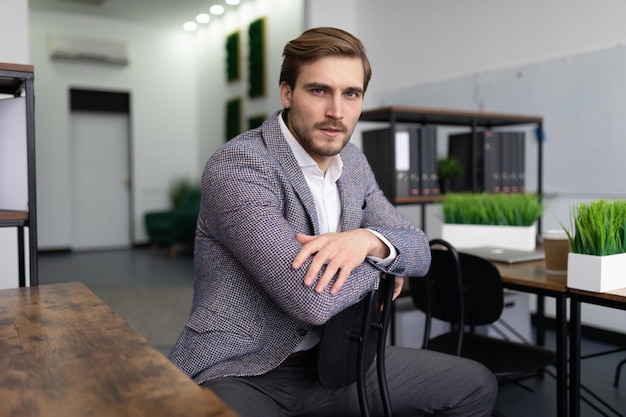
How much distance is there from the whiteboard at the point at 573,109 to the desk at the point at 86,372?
3.45 metres

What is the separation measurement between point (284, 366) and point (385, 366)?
0.26 meters

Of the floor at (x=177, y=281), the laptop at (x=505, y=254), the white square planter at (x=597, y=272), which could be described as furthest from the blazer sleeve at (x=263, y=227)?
the floor at (x=177, y=281)

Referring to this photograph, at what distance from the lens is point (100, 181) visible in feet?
29.5

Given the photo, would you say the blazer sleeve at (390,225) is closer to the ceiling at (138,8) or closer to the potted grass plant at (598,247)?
the potted grass plant at (598,247)

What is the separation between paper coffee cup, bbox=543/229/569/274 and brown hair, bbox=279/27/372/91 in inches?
35.8

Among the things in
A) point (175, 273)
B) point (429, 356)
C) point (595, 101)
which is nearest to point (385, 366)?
point (429, 356)

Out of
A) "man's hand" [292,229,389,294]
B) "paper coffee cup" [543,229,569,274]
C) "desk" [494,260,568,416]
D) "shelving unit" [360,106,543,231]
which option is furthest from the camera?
"shelving unit" [360,106,543,231]

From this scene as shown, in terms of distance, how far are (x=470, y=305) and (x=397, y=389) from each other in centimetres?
74

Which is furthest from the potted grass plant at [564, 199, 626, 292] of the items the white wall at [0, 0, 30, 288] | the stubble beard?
the white wall at [0, 0, 30, 288]

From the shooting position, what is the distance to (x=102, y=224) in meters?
9.02

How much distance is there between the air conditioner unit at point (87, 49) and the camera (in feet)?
26.7

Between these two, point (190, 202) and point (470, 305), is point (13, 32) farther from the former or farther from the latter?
point (190, 202)

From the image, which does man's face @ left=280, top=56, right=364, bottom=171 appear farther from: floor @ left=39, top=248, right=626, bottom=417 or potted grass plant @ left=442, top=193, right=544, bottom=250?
floor @ left=39, top=248, right=626, bottom=417

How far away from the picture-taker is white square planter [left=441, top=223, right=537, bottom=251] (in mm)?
2455
